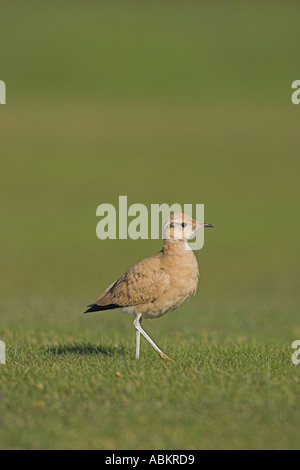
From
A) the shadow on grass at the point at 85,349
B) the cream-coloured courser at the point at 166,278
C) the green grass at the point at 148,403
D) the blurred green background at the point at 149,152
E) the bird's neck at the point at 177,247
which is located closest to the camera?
the green grass at the point at 148,403

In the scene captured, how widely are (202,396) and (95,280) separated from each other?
58.7 feet

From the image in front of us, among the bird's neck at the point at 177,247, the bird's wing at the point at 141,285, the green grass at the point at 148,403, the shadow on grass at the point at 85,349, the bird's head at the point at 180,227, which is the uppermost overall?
the bird's head at the point at 180,227

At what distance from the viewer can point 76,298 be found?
68.9ft

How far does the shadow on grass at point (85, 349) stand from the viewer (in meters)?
10.4

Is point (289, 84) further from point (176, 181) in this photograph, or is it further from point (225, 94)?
point (176, 181)

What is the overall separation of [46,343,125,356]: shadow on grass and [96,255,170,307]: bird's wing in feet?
2.69

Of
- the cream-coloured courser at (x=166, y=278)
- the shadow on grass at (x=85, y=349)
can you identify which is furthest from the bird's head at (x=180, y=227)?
the shadow on grass at (x=85, y=349)

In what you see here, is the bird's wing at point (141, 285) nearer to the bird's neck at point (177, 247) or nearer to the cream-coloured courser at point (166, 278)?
the cream-coloured courser at point (166, 278)

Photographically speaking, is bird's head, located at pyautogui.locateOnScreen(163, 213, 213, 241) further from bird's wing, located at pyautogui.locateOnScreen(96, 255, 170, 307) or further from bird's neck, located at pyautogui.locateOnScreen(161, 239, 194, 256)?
bird's wing, located at pyautogui.locateOnScreen(96, 255, 170, 307)

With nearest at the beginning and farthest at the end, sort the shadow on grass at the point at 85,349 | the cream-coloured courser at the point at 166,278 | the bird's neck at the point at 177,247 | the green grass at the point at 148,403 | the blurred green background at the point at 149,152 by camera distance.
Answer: the green grass at the point at 148,403 < the cream-coloured courser at the point at 166,278 < the bird's neck at the point at 177,247 < the shadow on grass at the point at 85,349 < the blurred green background at the point at 149,152

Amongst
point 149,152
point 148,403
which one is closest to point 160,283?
point 148,403

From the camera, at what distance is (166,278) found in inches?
375

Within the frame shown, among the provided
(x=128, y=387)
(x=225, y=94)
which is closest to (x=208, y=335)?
(x=128, y=387)

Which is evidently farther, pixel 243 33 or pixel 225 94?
pixel 243 33
